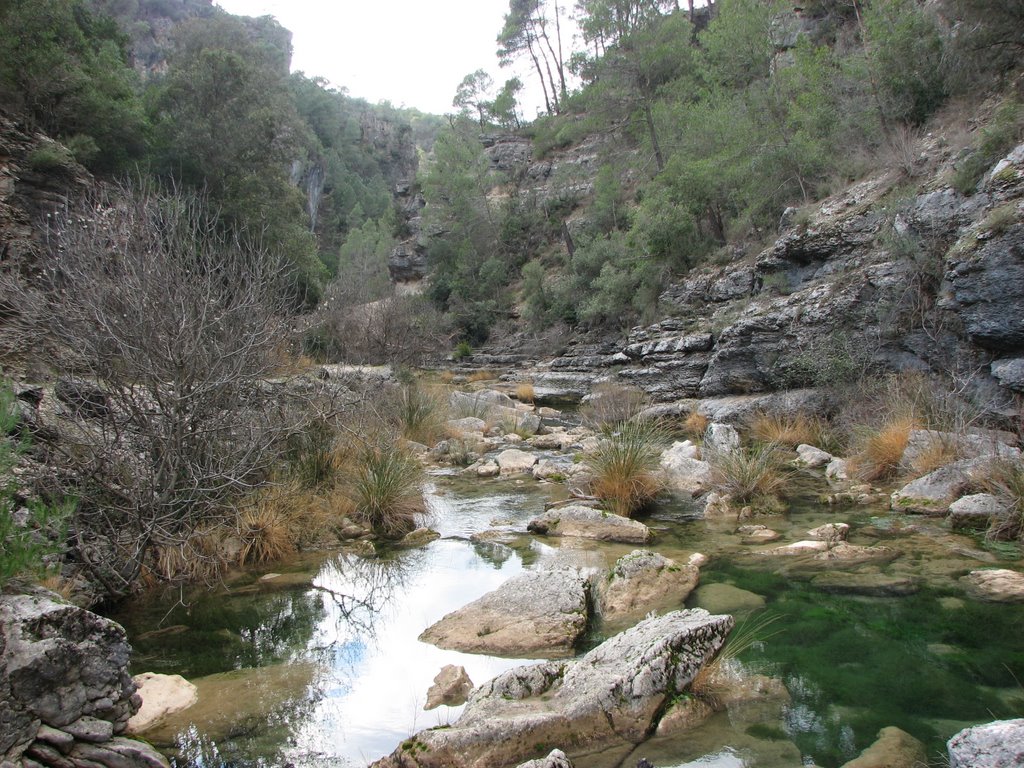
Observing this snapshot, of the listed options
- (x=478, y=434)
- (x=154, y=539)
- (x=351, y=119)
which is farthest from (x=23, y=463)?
(x=351, y=119)

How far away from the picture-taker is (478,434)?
482 inches

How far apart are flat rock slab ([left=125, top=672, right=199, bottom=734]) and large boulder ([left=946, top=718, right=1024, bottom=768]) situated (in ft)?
11.3

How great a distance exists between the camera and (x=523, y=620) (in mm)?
4219

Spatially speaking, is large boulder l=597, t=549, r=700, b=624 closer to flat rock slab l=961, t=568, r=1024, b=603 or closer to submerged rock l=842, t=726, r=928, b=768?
submerged rock l=842, t=726, r=928, b=768

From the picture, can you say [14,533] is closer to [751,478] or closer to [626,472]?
[626,472]

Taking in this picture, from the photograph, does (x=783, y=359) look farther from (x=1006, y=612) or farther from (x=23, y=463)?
(x=23, y=463)

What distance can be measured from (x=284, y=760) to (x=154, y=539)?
106 inches

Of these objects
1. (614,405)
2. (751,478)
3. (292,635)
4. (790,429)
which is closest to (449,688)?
(292,635)

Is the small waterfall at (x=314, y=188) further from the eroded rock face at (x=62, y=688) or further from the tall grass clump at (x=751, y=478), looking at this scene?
the eroded rock face at (x=62, y=688)

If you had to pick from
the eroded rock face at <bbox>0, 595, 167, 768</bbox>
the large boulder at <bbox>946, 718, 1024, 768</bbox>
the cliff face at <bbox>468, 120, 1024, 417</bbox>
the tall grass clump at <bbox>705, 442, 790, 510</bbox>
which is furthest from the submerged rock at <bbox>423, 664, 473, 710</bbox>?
the cliff face at <bbox>468, 120, 1024, 417</bbox>

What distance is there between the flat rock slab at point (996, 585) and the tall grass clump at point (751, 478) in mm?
2372

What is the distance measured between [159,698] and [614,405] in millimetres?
9704

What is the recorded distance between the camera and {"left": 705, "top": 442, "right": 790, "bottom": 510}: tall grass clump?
275 inches

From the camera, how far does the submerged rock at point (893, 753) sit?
103 inches
